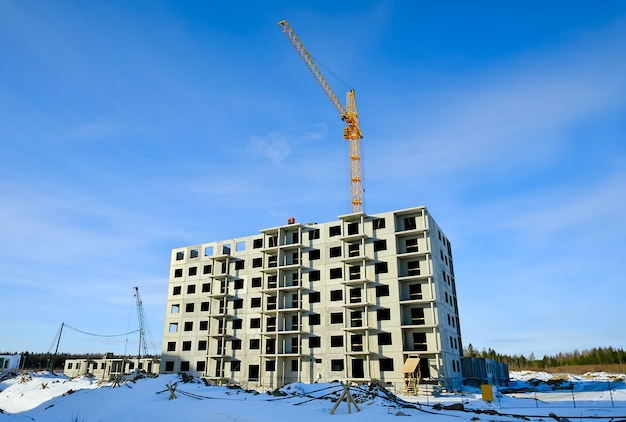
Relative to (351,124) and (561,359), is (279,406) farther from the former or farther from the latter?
(561,359)

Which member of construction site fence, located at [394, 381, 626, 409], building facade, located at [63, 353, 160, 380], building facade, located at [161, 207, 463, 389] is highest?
building facade, located at [161, 207, 463, 389]

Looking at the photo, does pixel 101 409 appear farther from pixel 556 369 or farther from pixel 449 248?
pixel 556 369

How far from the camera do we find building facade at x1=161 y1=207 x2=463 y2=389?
56.0 m

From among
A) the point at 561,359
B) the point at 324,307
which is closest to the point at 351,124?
the point at 324,307

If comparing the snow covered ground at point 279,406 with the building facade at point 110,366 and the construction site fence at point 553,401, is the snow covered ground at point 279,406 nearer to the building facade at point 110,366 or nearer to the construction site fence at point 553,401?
the construction site fence at point 553,401

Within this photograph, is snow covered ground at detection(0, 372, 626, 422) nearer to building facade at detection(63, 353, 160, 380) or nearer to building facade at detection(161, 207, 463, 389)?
building facade at detection(161, 207, 463, 389)

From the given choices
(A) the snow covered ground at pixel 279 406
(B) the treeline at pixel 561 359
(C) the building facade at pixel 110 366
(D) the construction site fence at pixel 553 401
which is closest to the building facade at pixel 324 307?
(D) the construction site fence at pixel 553 401

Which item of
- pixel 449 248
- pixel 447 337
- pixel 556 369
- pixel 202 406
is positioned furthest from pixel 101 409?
pixel 556 369

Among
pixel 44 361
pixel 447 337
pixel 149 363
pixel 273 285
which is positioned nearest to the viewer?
pixel 447 337

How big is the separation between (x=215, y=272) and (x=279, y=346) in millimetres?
17783

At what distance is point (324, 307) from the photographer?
62.2 metres

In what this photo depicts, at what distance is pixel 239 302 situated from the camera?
69.6 meters

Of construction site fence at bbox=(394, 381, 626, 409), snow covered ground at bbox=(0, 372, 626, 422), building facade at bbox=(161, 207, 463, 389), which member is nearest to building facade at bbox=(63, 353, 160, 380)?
building facade at bbox=(161, 207, 463, 389)

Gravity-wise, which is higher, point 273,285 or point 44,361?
point 273,285
